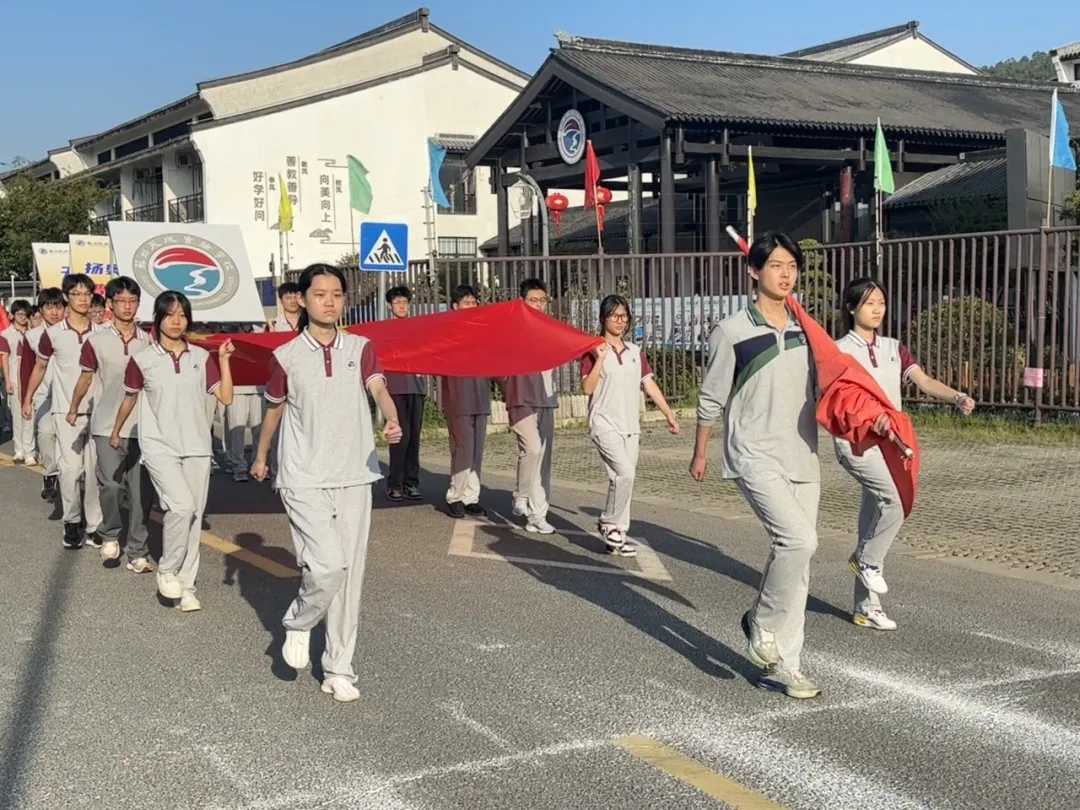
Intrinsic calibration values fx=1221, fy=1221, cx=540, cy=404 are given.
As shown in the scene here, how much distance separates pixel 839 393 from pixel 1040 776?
173cm

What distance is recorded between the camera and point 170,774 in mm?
4445

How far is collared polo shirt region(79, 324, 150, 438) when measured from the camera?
8070mm

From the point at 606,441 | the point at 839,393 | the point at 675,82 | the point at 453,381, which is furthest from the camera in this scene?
the point at 675,82

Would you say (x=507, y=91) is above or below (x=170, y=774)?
above

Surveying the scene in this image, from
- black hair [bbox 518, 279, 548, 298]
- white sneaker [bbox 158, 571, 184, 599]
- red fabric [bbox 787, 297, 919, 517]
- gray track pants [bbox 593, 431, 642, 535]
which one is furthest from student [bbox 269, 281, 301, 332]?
red fabric [bbox 787, 297, 919, 517]

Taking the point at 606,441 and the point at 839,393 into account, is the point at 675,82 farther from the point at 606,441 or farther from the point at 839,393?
the point at 839,393

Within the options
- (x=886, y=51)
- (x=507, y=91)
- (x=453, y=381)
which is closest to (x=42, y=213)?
(x=507, y=91)

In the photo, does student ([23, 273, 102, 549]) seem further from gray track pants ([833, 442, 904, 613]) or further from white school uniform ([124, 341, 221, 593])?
gray track pants ([833, 442, 904, 613])

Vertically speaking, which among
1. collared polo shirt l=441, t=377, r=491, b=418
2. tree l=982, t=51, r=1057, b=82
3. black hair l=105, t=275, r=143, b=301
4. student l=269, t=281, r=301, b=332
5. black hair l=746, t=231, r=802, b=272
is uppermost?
tree l=982, t=51, r=1057, b=82

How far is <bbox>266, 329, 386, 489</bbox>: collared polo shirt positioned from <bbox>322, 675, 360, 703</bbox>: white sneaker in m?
0.84

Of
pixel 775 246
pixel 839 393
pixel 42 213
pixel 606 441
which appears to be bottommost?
pixel 606 441

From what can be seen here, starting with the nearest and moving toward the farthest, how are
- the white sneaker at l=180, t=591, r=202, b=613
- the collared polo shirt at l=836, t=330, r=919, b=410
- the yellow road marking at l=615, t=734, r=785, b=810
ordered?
the yellow road marking at l=615, t=734, r=785, b=810 < the collared polo shirt at l=836, t=330, r=919, b=410 < the white sneaker at l=180, t=591, r=202, b=613

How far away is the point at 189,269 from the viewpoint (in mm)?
15039

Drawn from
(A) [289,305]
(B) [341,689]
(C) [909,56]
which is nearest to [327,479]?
(B) [341,689]
